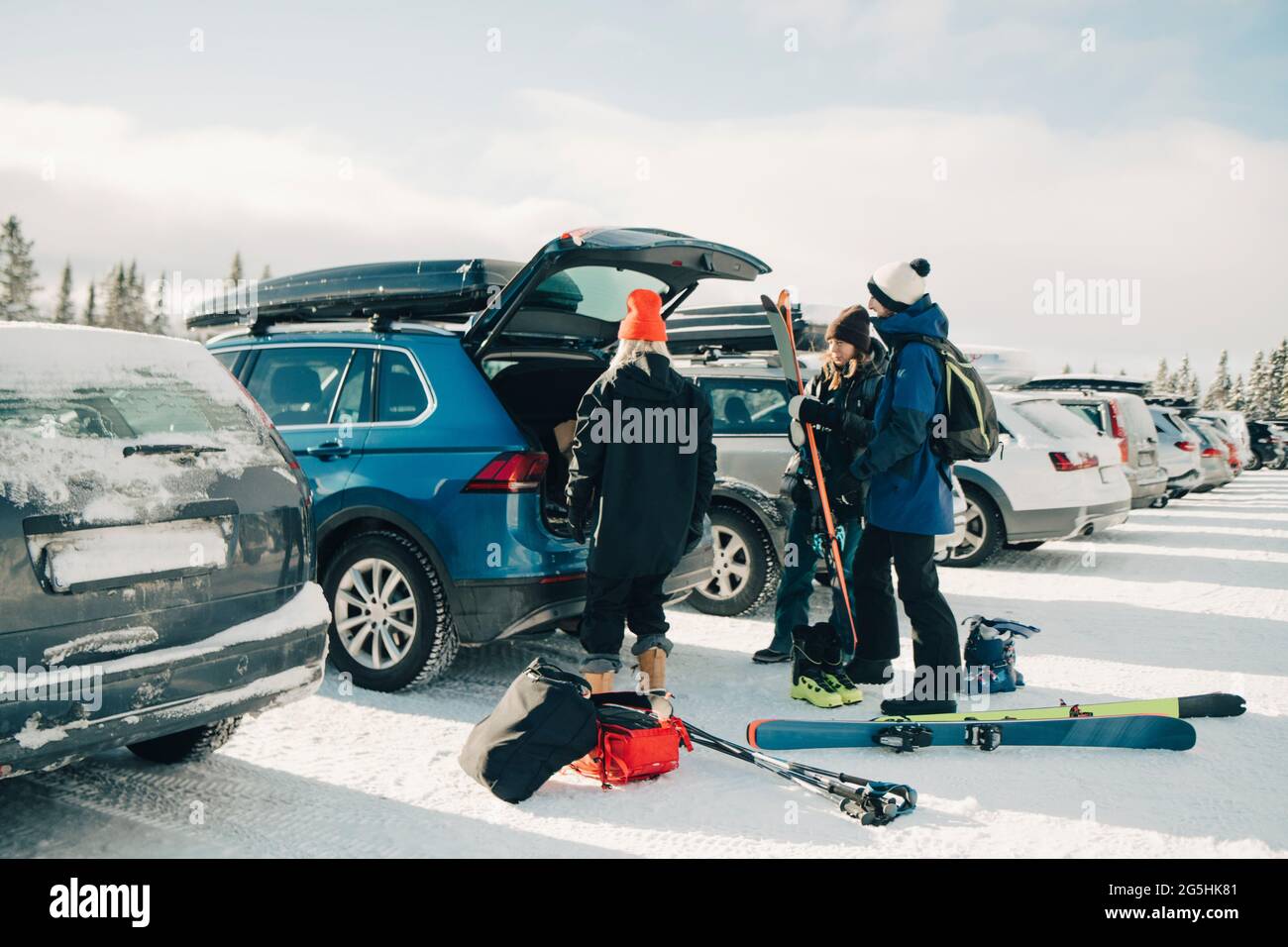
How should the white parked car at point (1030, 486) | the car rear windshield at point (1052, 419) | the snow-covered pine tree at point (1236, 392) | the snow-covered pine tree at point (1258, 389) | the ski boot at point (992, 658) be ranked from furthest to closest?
the snow-covered pine tree at point (1236, 392) < the snow-covered pine tree at point (1258, 389) < the car rear windshield at point (1052, 419) < the white parked car at point (1030, 486) < the ski boot at point (992, 658)

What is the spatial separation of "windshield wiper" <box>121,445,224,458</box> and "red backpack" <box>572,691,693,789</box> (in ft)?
5.70

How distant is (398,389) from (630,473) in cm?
138

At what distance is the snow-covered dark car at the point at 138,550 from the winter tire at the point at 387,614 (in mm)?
1058

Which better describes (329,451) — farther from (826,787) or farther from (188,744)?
(826,787)

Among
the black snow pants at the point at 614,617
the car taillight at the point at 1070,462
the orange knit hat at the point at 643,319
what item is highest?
the orange knit hat at the point at 643,319

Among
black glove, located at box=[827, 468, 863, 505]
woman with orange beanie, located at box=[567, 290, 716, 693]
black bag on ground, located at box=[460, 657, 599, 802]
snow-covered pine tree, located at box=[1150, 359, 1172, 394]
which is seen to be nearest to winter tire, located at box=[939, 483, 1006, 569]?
black glove, located at box=[827, 468, 863, 505]

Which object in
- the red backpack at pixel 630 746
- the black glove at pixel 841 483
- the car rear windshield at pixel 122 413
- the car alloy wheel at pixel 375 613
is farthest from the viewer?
the black glove at pixel 841 483

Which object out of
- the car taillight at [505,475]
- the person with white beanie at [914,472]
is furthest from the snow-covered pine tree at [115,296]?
the person with white beanie at [914,472]

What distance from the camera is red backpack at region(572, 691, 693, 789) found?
152 inches

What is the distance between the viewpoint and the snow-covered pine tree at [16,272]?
73812 mm

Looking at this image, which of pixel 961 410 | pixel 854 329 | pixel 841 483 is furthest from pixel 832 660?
pixel 854 329

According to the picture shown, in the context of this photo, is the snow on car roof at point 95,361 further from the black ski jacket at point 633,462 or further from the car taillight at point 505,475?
the black ski jacket at point 633,462

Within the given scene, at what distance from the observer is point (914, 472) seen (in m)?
4.70
